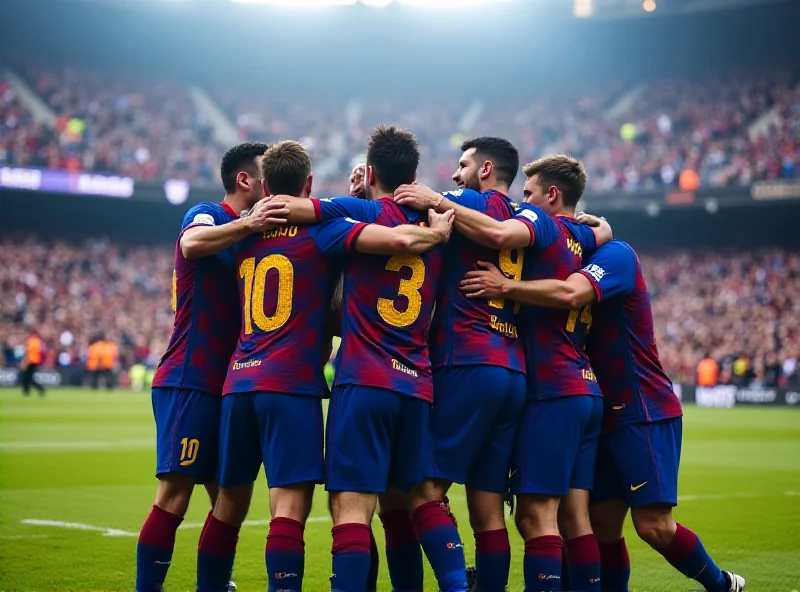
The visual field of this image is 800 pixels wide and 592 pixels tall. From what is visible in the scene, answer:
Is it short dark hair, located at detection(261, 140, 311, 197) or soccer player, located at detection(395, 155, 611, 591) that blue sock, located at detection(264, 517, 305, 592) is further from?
short dark hair, located at detection(261, 140, 311, 197)

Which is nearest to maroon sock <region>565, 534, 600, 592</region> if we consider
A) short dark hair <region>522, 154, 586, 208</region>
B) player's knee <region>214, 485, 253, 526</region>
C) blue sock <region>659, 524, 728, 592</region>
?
blue sock <region>659, 524, 728, 592</region>

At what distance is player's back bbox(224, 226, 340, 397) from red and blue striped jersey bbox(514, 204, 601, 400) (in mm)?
1180

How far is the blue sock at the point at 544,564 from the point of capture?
5.42m

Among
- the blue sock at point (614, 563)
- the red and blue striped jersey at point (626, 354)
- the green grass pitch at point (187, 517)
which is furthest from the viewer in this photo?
the green grass pitch at point (187, 517)

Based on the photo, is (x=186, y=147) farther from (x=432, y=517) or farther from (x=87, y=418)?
(x=432, y=517)

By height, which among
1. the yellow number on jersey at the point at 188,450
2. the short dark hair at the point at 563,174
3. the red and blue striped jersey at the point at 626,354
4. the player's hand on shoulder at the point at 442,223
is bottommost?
the yellow number on jersey at the point at 188,450

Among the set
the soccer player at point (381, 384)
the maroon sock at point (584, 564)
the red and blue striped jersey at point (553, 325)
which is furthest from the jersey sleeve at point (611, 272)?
the maroon sock at point (584, 564)

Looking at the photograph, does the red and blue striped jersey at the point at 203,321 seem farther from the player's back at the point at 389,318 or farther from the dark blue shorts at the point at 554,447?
the dark blue shorts at the point at 554,447

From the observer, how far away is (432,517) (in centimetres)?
536

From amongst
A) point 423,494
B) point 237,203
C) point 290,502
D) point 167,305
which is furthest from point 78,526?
point 167,305

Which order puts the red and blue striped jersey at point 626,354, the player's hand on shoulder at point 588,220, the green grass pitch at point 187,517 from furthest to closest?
the green grass pitch at point 187,517
the player's hand on shoulder at point 588,220
the red and blue striped jersey at point 626,354

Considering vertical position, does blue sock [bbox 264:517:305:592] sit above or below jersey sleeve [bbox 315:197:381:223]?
below

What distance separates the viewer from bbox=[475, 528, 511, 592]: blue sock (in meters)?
5.55

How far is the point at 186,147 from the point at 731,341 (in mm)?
24643
